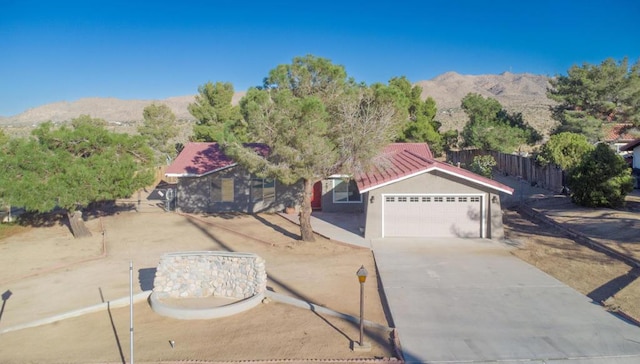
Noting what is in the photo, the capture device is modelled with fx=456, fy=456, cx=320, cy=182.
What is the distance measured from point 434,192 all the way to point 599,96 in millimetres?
24826

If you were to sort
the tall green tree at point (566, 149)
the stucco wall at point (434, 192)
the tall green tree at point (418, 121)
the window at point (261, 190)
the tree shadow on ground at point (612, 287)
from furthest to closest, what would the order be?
1. the tall green tree at point (418, 121)
2. the tall green tree at point (566, 149)
3. the window at point (261, 190)
4. the stucco wall at point (434, 192)
5. the tree shadow on ground at point (612, 287)

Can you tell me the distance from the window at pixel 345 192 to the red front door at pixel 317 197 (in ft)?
2.83

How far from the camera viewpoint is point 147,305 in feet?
34.8

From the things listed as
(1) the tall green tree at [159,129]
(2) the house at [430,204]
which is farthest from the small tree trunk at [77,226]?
(1) the tall green tree at [159,129]

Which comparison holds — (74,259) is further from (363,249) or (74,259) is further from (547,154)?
(547,154)

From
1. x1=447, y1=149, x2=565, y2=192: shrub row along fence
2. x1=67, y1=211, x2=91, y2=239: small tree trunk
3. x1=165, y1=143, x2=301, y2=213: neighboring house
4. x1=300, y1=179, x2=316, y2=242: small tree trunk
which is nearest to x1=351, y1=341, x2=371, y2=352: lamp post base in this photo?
x1=300, y1=179, x2=316, y2=242: small tree trunk

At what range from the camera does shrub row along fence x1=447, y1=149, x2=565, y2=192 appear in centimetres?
2711

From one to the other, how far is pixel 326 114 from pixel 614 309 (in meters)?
9.30

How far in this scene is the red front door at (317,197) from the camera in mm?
23227

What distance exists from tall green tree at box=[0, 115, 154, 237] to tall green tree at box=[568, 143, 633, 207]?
1931 cm

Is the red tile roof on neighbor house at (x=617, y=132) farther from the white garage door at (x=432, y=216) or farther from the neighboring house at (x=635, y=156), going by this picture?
the white garage door at (x=432, y=216)

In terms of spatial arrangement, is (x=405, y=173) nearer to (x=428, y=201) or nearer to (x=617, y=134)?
(x=428, y=201)

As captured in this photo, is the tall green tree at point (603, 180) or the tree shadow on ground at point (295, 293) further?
the tall green tree at point (603, 180)

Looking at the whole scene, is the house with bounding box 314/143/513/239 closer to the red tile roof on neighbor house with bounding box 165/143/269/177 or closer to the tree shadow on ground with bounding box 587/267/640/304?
the tree shadow on ground with bounding box 587/267/640/304
